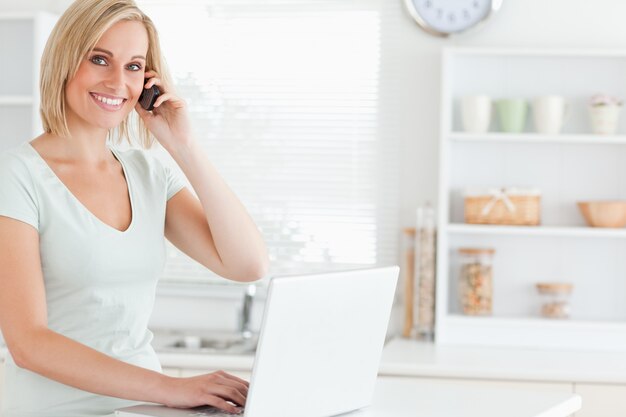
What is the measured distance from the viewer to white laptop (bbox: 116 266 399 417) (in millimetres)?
1426

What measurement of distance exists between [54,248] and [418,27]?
238cm

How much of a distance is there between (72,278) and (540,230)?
2162mm

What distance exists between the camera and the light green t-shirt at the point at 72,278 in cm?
169

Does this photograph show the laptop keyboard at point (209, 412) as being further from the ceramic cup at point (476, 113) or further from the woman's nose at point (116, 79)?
the ceramic cup at point (476, 113)

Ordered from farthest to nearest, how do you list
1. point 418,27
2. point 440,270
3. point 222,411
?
point 418,27 < point 440,270 < point 222,411

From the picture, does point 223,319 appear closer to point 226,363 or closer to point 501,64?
point 226,363

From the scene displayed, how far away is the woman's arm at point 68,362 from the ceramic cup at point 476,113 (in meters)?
2.19

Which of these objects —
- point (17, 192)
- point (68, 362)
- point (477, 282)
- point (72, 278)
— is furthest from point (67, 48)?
point (477, 282)

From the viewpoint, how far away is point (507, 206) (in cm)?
354

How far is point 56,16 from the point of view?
3.93m

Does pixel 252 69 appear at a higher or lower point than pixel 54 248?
higher

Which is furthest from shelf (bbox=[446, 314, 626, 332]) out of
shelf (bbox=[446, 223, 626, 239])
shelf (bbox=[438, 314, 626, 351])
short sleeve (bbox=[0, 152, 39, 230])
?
short sleeve (bbox=[0, 152, 39, 230])

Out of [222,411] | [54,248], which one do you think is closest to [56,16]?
[54,248]

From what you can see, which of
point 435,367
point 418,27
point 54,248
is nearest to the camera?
point 54,248
